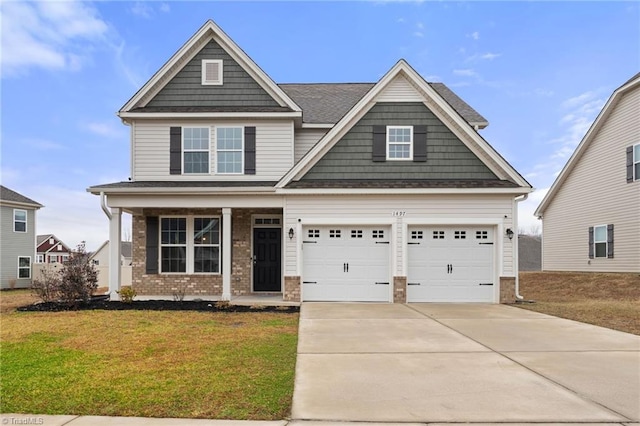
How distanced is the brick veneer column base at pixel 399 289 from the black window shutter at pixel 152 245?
751 cm

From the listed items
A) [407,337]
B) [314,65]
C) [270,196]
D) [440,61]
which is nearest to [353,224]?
[270,196]

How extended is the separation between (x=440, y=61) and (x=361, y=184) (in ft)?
42.3

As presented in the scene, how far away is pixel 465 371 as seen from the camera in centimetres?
534

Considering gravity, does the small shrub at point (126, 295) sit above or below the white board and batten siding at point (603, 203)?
below

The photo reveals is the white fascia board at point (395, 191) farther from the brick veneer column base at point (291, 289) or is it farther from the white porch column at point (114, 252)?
the white porch column at point (114, 252)

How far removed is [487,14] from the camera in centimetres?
1469

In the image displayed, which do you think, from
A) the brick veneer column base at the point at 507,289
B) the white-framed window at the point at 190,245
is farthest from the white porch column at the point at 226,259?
the brick veneer column base at the point at 507,289

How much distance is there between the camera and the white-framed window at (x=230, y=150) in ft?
44.1

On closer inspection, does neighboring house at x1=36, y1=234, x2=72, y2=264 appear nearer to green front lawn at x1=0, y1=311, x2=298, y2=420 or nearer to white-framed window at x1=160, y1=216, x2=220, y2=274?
white-framed window at x1=160, y1=216, x2=220, y2=274

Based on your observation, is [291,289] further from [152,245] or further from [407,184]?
[152,245]

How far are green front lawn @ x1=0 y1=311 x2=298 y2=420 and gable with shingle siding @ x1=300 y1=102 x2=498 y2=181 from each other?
5162mm

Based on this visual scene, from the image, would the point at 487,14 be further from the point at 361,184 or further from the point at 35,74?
the point at 35,74

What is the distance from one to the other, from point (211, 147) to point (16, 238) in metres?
16.1

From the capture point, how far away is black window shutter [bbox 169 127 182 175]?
13.4 m
